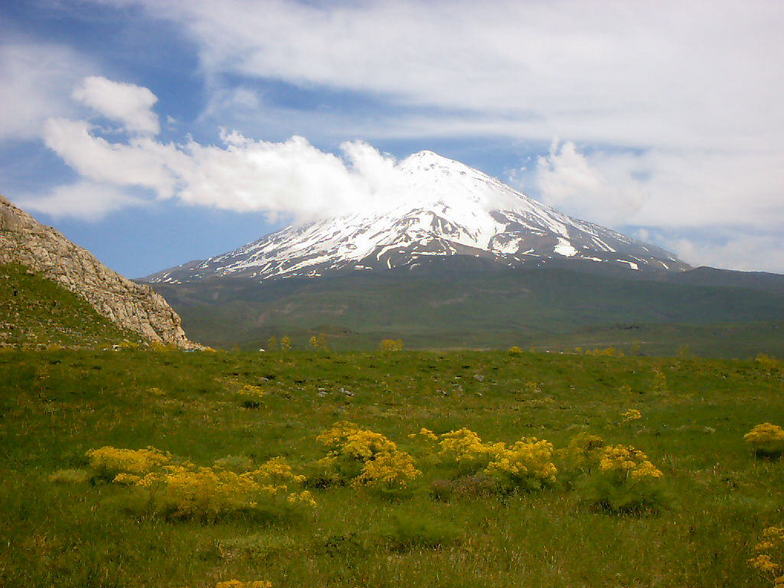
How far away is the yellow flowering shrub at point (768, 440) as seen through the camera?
1685 cm

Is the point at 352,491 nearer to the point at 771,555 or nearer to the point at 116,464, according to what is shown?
the point at 116,464

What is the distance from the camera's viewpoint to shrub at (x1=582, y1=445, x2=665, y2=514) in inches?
500

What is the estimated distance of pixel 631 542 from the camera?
419 inches

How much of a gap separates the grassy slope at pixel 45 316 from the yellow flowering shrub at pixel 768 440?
36.5 metres

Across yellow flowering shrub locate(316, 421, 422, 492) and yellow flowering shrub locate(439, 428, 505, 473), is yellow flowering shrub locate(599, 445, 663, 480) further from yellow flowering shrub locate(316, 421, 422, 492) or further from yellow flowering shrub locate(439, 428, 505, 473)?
yellow flowering shrub locate(316, 421, 422, 492)

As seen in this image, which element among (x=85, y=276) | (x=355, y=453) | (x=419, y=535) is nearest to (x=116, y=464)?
(x=355, y=453)

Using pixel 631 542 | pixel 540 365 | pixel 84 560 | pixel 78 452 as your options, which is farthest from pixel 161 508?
pixel 540 365

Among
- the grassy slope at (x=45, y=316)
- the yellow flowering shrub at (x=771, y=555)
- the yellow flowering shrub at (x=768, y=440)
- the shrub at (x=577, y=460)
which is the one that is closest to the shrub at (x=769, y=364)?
the yellow flowering shrub at (x=768, y=440)

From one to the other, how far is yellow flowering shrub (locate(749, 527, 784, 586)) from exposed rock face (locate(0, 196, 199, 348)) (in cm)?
4658

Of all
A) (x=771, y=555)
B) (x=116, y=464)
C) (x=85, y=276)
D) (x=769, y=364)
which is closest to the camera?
(x=771, y=555)

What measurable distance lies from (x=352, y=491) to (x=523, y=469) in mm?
4651

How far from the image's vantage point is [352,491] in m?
14.1

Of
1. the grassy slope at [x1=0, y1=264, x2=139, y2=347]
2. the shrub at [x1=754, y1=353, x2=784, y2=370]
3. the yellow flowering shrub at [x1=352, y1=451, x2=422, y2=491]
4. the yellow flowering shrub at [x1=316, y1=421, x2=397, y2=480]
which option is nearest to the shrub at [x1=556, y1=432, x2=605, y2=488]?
the yellow flowering shrub at [x1=352, y1=451, x2=422, y2=491]

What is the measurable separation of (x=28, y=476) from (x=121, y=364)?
13807mm
